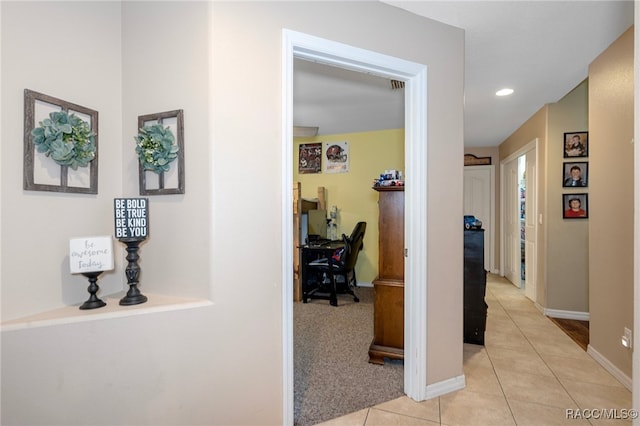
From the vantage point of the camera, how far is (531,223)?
3984 millimetres

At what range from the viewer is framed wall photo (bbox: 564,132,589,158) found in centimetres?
330

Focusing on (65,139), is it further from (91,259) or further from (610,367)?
(610,367)

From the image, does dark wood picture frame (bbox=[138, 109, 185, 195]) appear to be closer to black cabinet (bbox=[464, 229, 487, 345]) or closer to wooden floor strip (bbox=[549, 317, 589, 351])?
black cabinet (bbox=[464, 229, 487, 345])

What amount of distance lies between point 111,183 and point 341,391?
1.86m

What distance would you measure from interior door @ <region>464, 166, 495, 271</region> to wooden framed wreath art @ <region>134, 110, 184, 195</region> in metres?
5.60

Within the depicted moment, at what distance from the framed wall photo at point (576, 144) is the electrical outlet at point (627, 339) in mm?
2033

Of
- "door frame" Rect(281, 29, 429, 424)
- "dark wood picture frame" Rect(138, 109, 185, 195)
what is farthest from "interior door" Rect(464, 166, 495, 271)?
"dark wood picture frame" Rect(138, 109, 185, 195)

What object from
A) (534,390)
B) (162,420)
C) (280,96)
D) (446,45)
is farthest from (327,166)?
(162,420)

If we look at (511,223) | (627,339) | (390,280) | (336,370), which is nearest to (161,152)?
(390,280)

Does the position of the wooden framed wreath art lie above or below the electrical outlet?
above

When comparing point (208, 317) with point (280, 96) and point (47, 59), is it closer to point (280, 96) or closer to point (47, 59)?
point (280, 96)

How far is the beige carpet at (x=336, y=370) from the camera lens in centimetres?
186

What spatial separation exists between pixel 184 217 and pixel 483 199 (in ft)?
18.6

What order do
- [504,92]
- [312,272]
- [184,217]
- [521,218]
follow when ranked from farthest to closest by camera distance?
[521,218]
[312,272]
[504,92]
[184,217]
